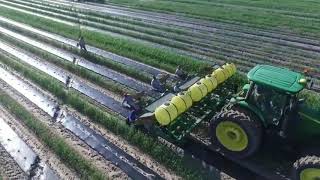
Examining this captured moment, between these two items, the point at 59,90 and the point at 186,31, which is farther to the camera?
the point at 186,31

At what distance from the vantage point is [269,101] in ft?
26.3

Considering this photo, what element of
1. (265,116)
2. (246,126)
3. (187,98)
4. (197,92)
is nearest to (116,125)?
(187,98)

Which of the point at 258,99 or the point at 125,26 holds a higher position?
the point at 258,99

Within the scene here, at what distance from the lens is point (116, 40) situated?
725 inches

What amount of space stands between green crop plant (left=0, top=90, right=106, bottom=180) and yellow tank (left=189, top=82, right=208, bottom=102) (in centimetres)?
283

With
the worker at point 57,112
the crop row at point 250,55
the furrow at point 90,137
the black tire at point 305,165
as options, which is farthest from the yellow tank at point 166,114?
the crop row at point 250,55

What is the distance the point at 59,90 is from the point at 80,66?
2680mm

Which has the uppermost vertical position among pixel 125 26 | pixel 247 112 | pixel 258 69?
pixel 258 69

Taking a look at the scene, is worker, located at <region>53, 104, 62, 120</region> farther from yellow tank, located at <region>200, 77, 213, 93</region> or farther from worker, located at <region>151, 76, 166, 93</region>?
yellow tank, located at <region>200, 77, 213, 93</region>

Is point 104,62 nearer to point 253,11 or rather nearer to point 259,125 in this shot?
point 259,125

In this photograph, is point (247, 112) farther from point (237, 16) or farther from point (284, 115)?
point (237, 16)

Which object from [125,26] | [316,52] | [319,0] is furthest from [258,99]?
[319,0]

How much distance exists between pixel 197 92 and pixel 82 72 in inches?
230

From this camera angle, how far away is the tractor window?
7883mm
